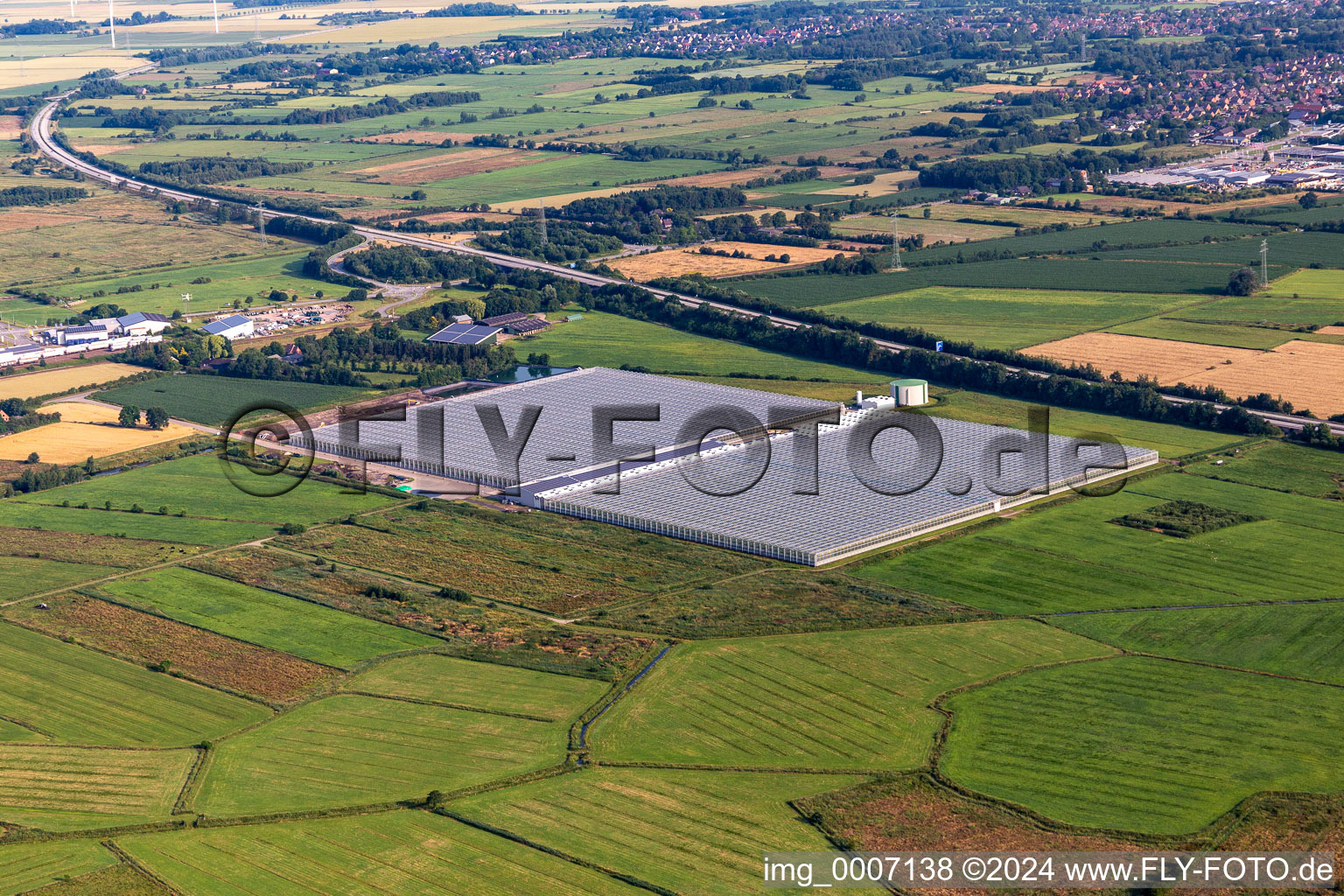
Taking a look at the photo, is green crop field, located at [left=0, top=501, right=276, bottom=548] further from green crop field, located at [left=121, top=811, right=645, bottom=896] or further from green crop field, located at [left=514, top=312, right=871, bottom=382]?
green crop field, located at [left=514, top=312, right=871, bottom=382]

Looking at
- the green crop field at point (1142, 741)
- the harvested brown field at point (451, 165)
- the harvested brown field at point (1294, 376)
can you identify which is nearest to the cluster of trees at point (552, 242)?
the harvested brown field at point (451, 165)

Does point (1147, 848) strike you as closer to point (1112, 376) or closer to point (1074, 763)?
point (1074, 763)

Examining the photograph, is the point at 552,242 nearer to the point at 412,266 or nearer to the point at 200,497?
the point at 412,266

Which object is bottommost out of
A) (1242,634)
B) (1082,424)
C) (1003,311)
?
(1242,634)

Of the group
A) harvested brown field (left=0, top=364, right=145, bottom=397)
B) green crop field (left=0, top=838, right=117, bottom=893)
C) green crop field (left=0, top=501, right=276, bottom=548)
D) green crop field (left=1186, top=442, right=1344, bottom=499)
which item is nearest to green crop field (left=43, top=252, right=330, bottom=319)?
harvested brown field (left=0, top=364, right=145, bottom=397)

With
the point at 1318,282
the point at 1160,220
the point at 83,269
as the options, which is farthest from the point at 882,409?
the point at 83,269

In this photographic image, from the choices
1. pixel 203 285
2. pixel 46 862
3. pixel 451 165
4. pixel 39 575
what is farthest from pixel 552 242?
pixel 46 862
